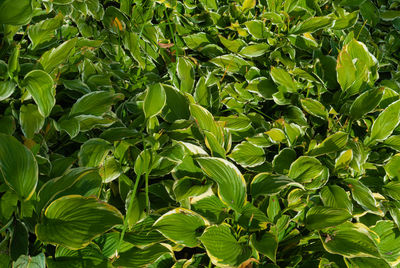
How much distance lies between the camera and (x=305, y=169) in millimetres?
1534

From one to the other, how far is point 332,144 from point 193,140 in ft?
1.96

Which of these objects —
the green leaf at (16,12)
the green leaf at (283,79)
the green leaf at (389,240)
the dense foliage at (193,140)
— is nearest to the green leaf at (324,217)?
the dense foliage at (193,140)

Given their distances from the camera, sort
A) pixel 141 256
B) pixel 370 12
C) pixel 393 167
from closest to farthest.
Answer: pixel 141 256, pixel 393 167, pixel 370 12

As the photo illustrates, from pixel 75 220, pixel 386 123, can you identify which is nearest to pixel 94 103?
pixel 75 220

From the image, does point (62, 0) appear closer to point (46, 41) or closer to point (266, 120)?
point (46, 41)

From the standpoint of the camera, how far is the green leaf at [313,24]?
2059mm

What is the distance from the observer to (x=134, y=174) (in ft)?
4.72

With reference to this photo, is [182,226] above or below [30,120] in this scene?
below

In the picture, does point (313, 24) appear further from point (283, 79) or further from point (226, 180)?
point (226, 180)

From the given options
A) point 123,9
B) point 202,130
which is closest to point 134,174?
point 202,130

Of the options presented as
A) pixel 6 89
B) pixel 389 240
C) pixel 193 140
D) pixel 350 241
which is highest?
pixel 6 89

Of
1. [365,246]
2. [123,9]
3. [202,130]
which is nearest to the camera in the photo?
[365,246]

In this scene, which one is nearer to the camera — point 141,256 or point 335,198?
point 141,256

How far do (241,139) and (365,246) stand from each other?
656 mm
